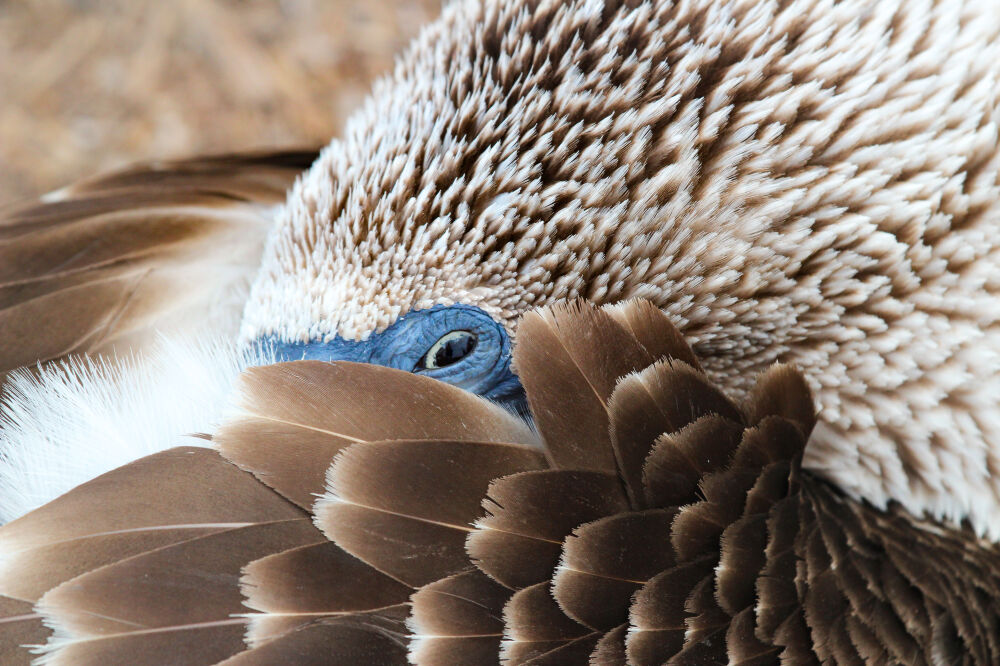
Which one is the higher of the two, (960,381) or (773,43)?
(773,43)

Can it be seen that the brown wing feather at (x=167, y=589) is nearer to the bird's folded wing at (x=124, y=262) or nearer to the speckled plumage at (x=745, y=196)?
the speckled plumage at (x=745, y=196)

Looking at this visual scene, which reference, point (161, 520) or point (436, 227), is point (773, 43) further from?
point (161, 520)

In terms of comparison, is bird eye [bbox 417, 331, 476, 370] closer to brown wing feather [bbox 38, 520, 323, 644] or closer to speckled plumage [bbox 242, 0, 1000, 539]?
speckled plumage [bbox 242, 0, 1000, 539]

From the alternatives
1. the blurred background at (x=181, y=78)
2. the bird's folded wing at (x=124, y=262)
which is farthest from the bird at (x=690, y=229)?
the blurred background at (x=181, y=78)

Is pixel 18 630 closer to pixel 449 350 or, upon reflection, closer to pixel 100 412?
pixel 100 412

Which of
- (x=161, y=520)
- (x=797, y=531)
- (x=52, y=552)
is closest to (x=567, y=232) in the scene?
(x=797, y=531)

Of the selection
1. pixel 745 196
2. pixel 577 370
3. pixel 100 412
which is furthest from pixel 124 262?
pixel 745 196

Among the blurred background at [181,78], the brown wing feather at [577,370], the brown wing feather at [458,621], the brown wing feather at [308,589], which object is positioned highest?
the blurred background at [181,78]

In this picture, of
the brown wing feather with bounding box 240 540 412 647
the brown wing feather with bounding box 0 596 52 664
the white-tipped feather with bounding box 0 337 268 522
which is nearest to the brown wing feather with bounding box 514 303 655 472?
the brown wing feather with bounding box 240 540 412 647
